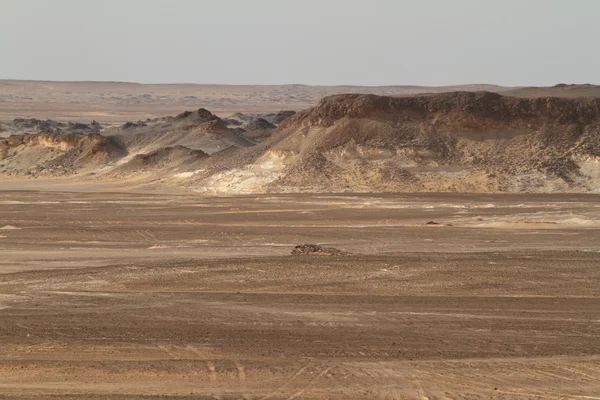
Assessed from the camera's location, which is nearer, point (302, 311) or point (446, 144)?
point (302, 311)

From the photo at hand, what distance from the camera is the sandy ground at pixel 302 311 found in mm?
11977

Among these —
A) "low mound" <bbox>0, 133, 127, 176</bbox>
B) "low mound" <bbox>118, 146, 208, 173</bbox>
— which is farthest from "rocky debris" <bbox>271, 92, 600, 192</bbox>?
"low mound" <bbox>0, 133, 127, 176</bbox>

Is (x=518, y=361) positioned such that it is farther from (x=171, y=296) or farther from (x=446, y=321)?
(x=171, y=296)

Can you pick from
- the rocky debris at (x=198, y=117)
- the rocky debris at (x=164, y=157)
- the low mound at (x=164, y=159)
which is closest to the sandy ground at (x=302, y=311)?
the low mound at (x=164, y=159)

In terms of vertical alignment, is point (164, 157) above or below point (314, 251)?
below

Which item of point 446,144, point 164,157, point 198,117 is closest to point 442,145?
point 446,144

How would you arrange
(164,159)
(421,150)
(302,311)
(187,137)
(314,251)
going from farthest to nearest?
(187,137) → (164,159) → (421,150) → (314,251) → (302,311)

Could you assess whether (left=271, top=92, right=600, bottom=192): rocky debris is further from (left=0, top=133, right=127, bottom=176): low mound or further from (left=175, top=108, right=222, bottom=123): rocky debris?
(left=175, top=108, right=222, bottom=123): rocky debris

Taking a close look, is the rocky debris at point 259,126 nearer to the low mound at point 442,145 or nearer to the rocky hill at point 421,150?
the rocky hill at point 421,150

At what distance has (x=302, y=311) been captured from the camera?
16172 mm

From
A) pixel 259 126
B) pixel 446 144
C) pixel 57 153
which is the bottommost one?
pixel 57 153

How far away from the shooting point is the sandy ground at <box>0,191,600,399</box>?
1198 cm

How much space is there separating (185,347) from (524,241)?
14.5m

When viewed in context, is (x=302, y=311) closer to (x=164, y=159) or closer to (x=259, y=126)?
(x=164, y=159)
